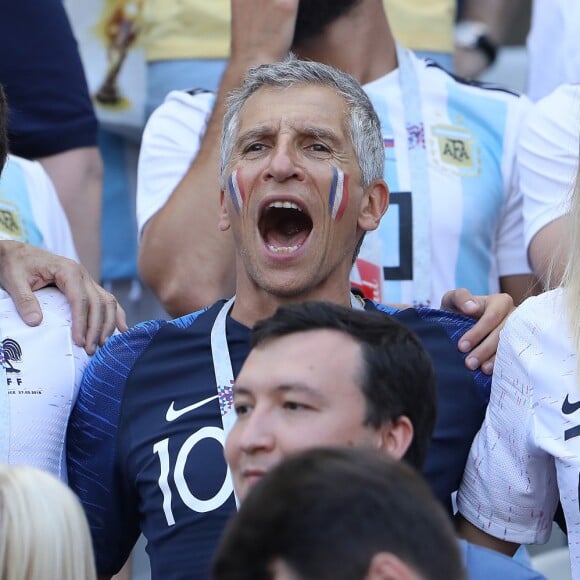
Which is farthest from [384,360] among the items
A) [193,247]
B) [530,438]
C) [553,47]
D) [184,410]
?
[553,47]

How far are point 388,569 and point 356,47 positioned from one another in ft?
8.80

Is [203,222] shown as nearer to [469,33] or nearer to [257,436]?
[257,436]

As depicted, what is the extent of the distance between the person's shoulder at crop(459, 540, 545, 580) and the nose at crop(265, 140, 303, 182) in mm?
1143

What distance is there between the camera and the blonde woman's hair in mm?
2078

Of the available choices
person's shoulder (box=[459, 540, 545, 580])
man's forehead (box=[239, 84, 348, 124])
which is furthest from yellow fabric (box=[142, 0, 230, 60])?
person's shoulder (box=[459, 540, 545, 580])

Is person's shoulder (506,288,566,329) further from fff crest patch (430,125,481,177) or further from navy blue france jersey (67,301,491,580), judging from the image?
fff crest patch (430,125,481,177)

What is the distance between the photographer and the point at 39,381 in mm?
3170

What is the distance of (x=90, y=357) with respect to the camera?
3322mm

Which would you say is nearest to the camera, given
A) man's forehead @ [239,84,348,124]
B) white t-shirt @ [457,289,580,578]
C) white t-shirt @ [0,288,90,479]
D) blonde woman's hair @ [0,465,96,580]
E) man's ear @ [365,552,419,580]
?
man's ear @ [365,552,419,580]

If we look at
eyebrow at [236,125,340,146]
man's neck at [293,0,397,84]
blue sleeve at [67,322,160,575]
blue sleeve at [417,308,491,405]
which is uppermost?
man's neck at [293,0,397,84]

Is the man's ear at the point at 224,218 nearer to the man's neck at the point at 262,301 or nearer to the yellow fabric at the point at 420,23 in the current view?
the man's neck at the point at 262,301

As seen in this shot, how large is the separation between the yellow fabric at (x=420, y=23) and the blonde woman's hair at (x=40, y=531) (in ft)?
10.5

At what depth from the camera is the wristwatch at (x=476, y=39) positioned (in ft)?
18.6

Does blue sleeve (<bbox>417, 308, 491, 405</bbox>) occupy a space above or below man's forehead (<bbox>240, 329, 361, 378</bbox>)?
below
